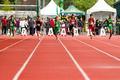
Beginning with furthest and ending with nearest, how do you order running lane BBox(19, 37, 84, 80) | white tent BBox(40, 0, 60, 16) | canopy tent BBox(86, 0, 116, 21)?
white tent BBox(40, 0, 60, 16), canopy tent BBox(86, 0, 116, 21), running lane BBox(19, 37, 84, 80)

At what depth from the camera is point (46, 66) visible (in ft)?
52.9

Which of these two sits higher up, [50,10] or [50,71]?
[50,71]

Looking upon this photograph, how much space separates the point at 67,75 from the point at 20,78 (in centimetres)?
134

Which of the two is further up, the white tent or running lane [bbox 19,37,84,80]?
running lane [bbox 19,37,84,80]

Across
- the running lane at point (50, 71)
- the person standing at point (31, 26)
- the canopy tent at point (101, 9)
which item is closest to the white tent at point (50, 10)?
the canopy tent at point (101, 9)

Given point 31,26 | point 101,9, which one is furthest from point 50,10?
point 31,26

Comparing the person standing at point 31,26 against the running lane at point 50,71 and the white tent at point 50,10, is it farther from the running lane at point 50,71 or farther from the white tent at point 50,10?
the running lane at point 50,71

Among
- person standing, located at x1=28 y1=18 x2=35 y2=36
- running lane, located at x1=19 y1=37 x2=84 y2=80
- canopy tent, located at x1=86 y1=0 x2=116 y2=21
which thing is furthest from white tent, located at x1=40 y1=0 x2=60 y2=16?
running lane, located at x1=19 y1=37 x2=84 y2=80

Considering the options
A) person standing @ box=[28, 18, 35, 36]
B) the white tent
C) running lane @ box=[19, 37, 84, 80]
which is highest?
running lane @ box=[19, 37, 84, 80]

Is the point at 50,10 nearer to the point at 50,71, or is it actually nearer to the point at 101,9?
the point at 101,9

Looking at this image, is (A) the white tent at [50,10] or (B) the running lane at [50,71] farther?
(A) the white tent at [50,10]

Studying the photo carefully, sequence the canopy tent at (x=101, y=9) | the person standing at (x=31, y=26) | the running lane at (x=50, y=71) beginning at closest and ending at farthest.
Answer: the running lane at (x=50, y=71)
the person standing at (x=31, y=26)
the canopy tent at (x=101, y=9)

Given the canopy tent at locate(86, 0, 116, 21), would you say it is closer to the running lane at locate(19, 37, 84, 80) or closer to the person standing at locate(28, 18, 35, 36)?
the person standing at locate(28, 18, 35, 36)

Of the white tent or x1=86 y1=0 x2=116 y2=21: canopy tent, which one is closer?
x1=86 y1=0 x2=116 y2=21: canopy tent
